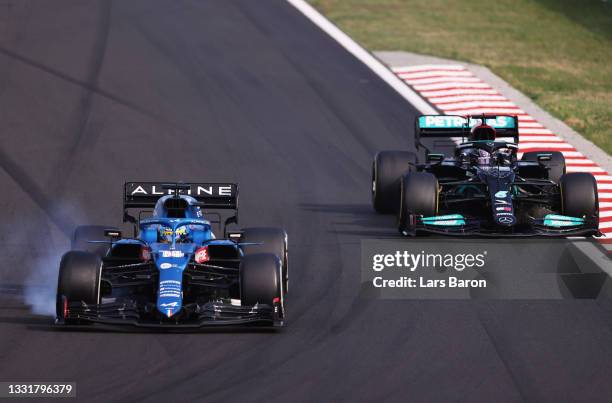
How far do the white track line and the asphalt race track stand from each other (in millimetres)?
335

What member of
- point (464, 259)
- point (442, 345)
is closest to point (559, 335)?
point (442, 345)

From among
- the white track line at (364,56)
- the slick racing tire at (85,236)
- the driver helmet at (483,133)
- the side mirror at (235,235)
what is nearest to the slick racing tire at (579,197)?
the driver helmet at (483,133)

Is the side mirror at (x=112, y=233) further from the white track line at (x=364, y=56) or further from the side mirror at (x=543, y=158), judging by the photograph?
the white track line at (x=364, y=56)

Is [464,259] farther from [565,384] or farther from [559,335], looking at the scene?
[565,384]

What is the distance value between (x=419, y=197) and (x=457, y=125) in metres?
→ 2.92

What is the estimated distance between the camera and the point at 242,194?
25.5m

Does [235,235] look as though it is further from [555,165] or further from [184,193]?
[555,165]

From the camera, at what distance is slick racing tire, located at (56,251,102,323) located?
16.8 m

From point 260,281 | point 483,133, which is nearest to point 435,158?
point 483,133

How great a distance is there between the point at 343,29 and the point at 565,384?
26148 millimetres

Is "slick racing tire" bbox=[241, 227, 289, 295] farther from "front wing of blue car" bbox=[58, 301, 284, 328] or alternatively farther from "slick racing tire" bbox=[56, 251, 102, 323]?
"slick racing tire" bbox=[56, 251, 102, 323]

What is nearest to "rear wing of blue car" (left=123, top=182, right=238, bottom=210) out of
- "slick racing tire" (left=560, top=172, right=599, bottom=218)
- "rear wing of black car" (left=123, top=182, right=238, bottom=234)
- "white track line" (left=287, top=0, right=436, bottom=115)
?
"rear wing of black car" (left=123, top=182, right=238, bottom=234)

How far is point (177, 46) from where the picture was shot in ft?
121

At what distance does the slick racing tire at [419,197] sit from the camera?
73.2 ft
